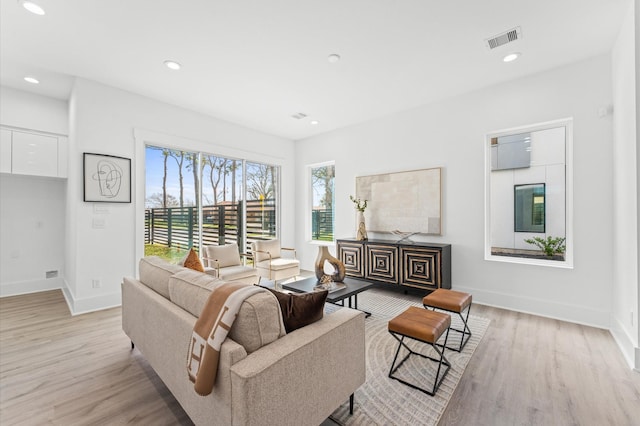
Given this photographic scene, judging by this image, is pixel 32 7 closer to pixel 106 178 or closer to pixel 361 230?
pixel 106 178

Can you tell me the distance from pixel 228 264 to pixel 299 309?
2896 millimetres

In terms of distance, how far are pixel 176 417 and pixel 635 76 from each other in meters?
4.20

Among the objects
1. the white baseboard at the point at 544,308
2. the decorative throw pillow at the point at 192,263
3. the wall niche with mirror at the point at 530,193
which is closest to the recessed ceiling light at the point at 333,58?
the wall niche with mirror at the point at 530,193

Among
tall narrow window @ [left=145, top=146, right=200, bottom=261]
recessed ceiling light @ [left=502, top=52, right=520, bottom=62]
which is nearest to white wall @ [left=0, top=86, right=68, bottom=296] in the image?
tall narrow window @ [left=145, top=146, right=200, bottom=261]

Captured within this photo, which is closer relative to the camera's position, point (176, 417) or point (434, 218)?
point (176, 417)

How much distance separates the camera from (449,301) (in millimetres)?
2578

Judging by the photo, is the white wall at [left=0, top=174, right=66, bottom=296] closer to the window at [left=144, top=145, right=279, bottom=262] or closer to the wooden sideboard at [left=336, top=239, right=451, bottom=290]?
the window at [left=144, top=145, right=279, bottom=262]

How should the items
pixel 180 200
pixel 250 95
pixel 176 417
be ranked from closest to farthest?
pixel 176 417 < pixel 250 95 < pixel 180 200

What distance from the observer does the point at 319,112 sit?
4.69 metres

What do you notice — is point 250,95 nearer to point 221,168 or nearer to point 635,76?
point 221,168

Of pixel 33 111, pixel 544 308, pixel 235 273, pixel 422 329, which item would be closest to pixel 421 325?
pixel 422 329

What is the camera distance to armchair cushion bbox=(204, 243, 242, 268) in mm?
4074

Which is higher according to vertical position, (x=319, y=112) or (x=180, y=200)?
(x=319, y=112)

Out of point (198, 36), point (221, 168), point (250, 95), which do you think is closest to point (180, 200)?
point (221, 168)
